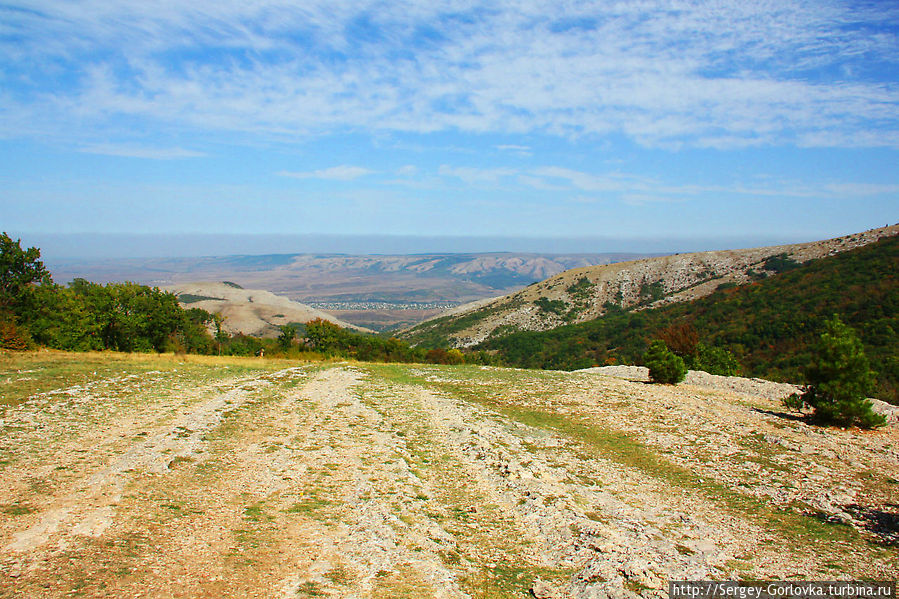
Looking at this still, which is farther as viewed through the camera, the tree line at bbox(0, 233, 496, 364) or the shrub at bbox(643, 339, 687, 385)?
the tree line at bbox(0, 233, 496, 364)

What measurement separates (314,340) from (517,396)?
38394 millimetres

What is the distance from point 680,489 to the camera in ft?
38.2

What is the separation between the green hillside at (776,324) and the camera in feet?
136

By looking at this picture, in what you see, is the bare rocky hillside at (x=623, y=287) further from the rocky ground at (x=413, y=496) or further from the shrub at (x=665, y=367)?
the rocky ground at (x=413, y=496)

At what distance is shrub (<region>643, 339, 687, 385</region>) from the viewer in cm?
2753

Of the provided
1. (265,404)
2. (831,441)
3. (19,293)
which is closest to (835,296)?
(831,441)

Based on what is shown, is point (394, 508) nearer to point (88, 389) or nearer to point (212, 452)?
point (212, 452)

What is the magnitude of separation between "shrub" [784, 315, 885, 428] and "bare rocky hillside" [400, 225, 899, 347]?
88.1 metres

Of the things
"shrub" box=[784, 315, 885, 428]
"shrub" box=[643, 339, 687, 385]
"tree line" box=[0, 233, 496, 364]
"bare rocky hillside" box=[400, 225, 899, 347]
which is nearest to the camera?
"shrub" box=[784, 315, 885, 428]

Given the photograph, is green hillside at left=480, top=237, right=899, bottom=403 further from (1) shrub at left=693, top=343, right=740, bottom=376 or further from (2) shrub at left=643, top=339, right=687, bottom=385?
(2) shrub at left=643, top=339, right=687, bottom=385

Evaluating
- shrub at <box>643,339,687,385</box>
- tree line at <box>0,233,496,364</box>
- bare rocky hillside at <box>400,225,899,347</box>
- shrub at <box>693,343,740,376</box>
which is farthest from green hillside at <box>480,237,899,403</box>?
tree line at <box>0,233,496,364</box>

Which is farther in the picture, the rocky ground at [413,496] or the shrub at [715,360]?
the shrub at [715,360]

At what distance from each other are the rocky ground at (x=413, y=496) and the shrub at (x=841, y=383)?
38.5 inches

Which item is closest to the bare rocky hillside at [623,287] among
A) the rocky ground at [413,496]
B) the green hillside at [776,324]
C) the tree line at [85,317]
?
the green hillside at [776,324]
